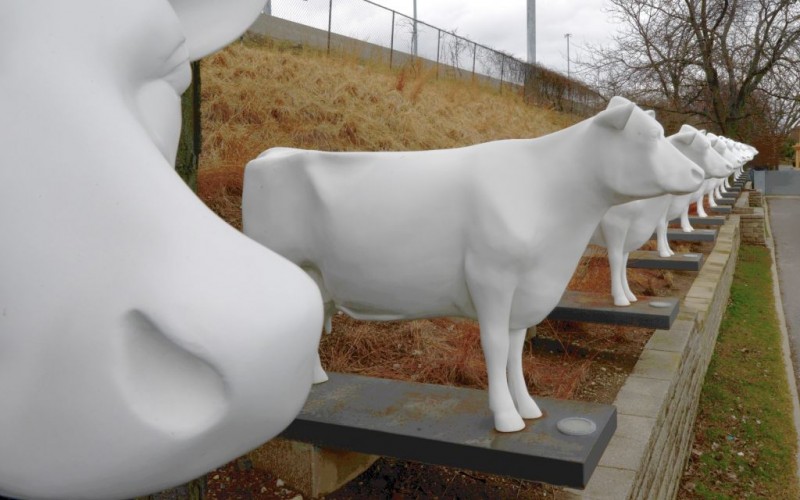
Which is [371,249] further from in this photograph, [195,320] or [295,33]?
[295,33]

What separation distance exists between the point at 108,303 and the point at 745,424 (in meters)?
5.49

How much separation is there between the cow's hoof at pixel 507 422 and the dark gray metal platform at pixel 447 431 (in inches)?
0.9

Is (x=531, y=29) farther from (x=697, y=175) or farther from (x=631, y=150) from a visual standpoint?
(x=631, y=150)

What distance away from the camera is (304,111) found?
7.40 meters

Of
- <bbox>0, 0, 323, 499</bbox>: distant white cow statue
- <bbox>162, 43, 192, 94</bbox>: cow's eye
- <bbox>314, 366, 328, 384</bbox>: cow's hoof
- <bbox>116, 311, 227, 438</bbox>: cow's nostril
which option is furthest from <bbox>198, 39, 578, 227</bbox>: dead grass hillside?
<bbox>116, 311, 227, 438</bbox>: cow's nostril

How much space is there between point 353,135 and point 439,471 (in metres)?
4.69

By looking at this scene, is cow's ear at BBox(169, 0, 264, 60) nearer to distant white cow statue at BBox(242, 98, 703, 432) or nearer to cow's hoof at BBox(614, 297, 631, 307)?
distant white cow statue at BBox(242, 98, 703, 432)

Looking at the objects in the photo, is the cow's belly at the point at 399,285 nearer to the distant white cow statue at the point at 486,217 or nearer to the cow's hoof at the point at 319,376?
the distant white cow statue at the point at 486,217

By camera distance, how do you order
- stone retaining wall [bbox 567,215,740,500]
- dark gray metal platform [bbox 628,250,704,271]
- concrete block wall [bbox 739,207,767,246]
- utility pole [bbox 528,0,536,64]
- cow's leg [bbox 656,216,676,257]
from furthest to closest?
utility pole [bbox 528,0,536,64] < concrete block wall [bbox 739,207,767,246] < cow's leg [bbox 656,216,676,257] < dark gray metal platform [bbox 628,250,704,271] < stone retaining wall [bbox 567,215,740,500]

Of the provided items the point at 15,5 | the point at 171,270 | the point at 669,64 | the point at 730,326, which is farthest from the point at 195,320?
the point at 669,64

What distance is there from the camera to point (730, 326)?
8266 mm

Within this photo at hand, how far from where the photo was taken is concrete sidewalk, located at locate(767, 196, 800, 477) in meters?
6.84

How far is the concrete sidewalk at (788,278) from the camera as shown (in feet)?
22.4

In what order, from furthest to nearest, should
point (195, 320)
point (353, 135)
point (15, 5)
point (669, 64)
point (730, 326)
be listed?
point (669, 64)
point (730, 326)
point (353, 135)
point (15, 5)
point (195, 320)
